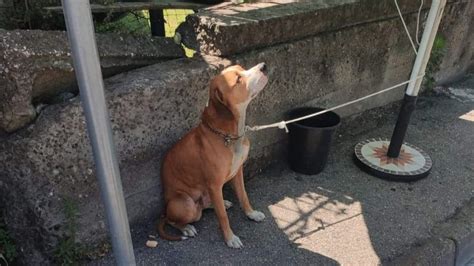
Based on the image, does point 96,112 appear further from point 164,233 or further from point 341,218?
point 341,218

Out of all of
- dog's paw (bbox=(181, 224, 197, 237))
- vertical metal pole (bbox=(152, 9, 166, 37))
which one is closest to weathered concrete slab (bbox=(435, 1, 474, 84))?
vertical metal pole (bbox=(152, 9, 166, 37))

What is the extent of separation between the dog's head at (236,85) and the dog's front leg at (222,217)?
56 centimetres

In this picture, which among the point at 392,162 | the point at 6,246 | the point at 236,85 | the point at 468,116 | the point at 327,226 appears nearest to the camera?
the point at 236,85

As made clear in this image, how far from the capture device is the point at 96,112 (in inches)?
52.2

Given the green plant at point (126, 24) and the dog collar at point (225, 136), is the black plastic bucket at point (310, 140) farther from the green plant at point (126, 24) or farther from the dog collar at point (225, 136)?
the green plant at point (126, 24)

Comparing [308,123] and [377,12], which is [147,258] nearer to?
[308,123]

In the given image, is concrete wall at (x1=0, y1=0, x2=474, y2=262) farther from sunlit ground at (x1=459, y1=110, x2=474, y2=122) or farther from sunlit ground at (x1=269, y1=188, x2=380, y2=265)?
sunlit ground at (x1=459, y1=110, x2=474, y2=122)

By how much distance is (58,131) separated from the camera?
2.31 meters

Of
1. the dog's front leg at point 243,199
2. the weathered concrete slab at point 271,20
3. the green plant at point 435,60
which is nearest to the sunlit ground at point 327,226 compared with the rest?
the dog's front leg at point 243,199

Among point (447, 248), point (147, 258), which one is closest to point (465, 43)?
point (447, 248)

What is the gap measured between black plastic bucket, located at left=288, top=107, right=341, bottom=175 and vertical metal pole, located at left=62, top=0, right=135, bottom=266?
1.99 meters

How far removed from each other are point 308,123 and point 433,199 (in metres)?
1.12

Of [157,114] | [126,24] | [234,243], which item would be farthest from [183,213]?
[126,24]

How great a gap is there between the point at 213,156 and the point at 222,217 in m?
0.41
